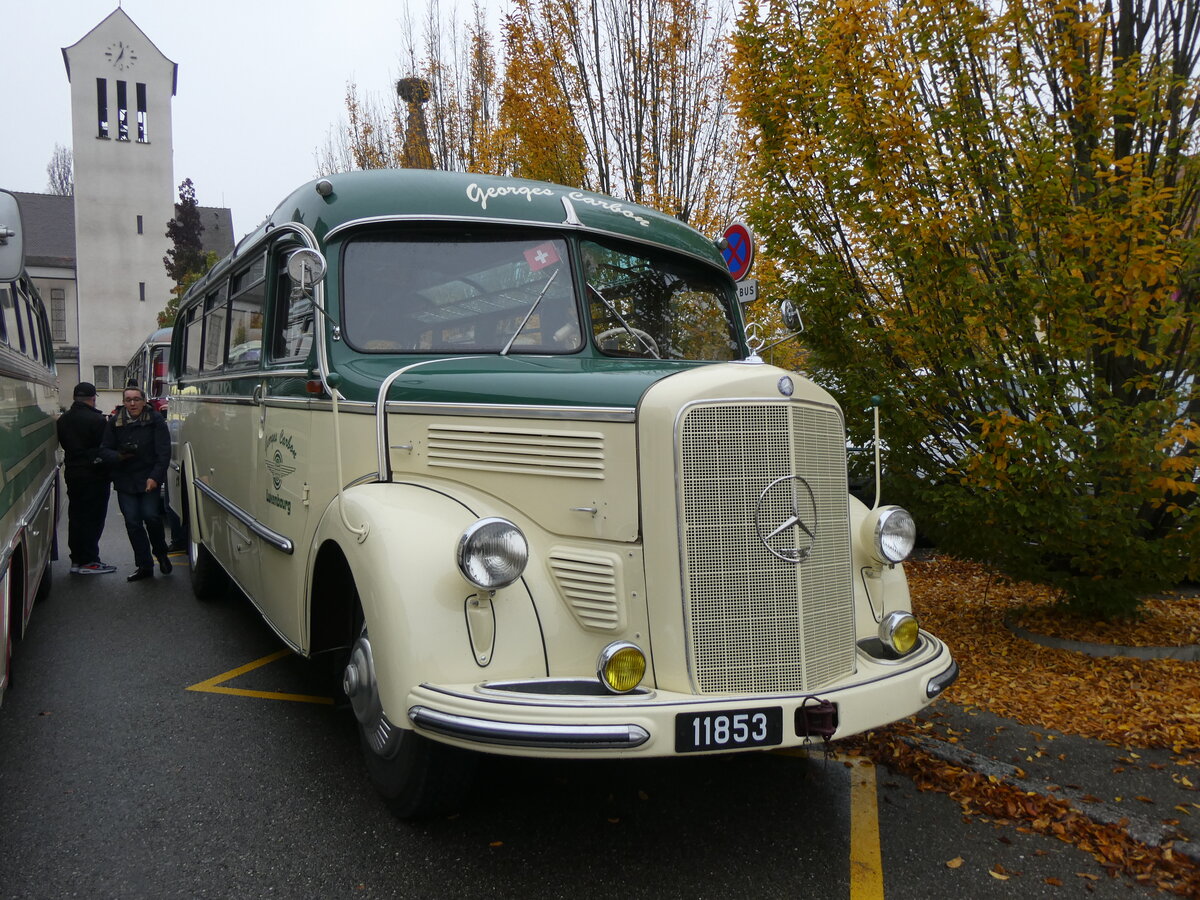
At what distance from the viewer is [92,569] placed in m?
8.80

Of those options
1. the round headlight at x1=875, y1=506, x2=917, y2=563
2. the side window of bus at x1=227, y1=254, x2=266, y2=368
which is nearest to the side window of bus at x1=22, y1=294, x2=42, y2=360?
the side window of bus at x1=227, y1=254, x2=266, y2=368

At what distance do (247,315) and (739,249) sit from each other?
145 inches

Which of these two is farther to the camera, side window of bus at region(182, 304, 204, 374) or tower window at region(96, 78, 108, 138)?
tower window at region(96, 78, 108, 138)

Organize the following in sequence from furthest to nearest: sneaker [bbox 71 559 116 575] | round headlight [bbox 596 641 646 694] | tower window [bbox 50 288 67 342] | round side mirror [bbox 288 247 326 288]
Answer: tower window [bbox 50 288 67 342] < sneaker [bbox 71 559 116 575] < round side mirror [bbox 288 247 326 288] < round headlight [bbox 596 641 646 694]

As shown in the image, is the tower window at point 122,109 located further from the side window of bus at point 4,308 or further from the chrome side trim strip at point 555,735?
the chrome side trim strip at point 555,735

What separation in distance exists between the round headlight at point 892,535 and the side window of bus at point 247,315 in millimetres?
3335

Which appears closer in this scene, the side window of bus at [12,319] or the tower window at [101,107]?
the side window of bus at [12,319]

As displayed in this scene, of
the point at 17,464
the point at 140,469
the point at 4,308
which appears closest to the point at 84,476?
the point at 140,469

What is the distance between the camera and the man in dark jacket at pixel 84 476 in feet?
27.4

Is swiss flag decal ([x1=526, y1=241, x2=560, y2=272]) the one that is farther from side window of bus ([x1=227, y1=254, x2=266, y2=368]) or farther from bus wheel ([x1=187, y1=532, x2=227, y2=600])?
bus wheel ([x1=187, y1=532, x2=227, y2=600])

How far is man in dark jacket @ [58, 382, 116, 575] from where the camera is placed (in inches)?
329

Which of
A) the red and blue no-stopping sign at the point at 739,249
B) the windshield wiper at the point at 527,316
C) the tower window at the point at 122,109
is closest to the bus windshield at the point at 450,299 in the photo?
the windshield wiper at the point at 527,316

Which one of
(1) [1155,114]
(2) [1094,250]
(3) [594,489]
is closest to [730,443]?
(3) [594,489]

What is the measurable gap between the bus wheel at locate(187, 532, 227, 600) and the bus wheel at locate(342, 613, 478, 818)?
416cm
